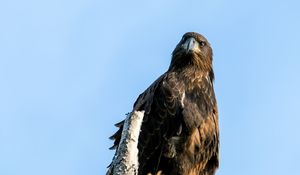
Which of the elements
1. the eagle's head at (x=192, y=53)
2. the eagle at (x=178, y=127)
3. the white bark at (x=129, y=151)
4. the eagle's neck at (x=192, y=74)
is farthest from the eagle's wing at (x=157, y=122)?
the white bark at (x=129, y=151)

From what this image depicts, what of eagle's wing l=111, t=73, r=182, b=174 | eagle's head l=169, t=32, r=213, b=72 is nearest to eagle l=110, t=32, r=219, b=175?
eagle's wing l=111, t=73, r=182, b=174

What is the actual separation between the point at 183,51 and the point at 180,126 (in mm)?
1803

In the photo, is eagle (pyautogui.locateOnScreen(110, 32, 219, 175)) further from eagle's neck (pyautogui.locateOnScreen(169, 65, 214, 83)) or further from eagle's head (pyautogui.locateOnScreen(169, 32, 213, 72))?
eagle's head (pyautogui.locateOnScreen(169, 32, 213, 72))

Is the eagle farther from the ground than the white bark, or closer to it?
farther from the ground

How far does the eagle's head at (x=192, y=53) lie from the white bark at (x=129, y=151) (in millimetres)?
5414

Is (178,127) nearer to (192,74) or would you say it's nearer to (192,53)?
(192,74)

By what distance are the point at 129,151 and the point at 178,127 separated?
4.37 meters

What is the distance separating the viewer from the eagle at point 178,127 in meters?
10.0

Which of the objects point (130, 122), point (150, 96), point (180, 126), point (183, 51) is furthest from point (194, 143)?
point (130, 122)

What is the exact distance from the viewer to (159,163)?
393 inches

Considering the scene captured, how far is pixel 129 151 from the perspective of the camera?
225 inches

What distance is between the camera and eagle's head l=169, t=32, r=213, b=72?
11375 mm

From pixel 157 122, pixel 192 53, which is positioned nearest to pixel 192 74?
pixel 192 53

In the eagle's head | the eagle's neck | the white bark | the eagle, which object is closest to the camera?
the white bark
